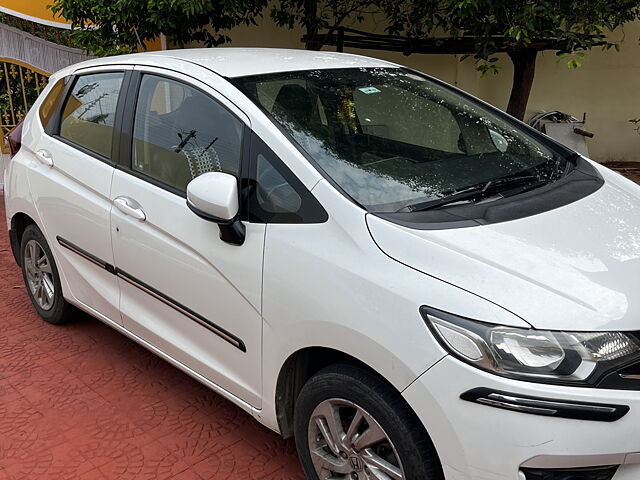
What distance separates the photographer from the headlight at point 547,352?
6.15ft

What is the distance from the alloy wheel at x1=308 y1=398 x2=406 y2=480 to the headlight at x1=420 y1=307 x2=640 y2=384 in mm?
481

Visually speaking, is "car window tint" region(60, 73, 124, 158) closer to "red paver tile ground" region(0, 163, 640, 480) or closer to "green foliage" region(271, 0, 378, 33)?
"red paver tile ground" region(0, 163, 640, 480)

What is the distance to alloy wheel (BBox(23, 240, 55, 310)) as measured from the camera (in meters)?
4.11

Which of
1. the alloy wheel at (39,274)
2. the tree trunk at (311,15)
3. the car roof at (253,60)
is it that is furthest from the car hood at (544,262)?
the tree trunk at (311,15)

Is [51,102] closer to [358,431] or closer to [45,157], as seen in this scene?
[45,157]

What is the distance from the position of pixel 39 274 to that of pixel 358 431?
9.14 ft

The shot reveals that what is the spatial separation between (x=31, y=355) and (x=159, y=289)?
143cm

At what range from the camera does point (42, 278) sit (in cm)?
418

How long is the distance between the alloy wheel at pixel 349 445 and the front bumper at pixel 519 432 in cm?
30

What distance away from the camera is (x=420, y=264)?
2094 millimetres

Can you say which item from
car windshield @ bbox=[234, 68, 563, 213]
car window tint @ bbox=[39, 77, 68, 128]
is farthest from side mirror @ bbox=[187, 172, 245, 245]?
car window tint @ bbox=[39, 77, 68, 128]

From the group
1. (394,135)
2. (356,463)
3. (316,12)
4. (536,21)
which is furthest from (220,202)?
(316,12)

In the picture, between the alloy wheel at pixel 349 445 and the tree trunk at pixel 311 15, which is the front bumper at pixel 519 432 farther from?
the tree trunk at pixel 311 15

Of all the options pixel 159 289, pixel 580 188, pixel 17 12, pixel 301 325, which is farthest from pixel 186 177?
pixel 17 12
